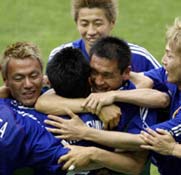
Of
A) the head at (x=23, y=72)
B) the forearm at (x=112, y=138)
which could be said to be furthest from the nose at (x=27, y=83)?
the forearm at (x=112, y=138)

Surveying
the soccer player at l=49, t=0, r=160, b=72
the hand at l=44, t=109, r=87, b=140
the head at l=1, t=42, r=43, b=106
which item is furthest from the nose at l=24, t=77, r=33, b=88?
the soccer player at l=49, t=0, r=160, b=72

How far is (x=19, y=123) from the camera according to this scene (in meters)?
5.36

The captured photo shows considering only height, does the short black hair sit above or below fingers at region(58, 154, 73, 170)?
above

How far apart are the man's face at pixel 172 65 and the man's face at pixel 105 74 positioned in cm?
Answer: 26

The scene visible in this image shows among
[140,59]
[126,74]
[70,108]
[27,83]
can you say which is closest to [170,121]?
[126,74]

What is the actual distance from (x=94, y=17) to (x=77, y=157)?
69.0 inches

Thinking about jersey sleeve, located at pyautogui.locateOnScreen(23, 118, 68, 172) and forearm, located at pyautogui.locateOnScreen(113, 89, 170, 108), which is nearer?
jersey sleeve, located at pyautogui.locateOnScreen(23, 118, 68, 172)

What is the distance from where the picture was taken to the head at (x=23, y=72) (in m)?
5.62

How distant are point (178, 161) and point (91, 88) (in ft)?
2.45

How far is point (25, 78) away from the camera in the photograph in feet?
18.5

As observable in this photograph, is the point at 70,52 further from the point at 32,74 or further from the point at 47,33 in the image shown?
the point at 47,33

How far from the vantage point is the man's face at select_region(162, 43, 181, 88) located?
18.3 ft

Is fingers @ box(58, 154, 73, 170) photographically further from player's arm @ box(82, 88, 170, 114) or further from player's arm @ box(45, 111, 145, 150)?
player's arm @ box(82, 88, 170, 114)

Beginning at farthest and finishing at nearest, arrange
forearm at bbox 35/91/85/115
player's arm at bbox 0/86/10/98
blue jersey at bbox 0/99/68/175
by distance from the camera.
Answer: player's arm at bbox 0/86/10/98 → forearm at bbox 35/91/85/115 → blue jersey at bbox 0/99/68/175
